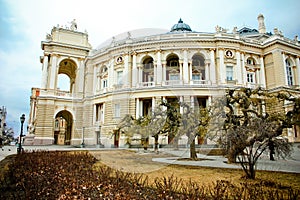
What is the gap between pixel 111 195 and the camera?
4.90 metres

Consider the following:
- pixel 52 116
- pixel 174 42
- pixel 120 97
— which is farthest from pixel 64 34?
pixel 120 97

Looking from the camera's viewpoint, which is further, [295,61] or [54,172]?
[295,61]

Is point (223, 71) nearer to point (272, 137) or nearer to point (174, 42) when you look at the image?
point (174, 42)

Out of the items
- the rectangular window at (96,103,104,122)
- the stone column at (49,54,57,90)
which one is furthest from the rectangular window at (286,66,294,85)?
the stone column at (49,54,57,90)

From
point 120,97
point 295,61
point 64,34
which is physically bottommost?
point 120,97

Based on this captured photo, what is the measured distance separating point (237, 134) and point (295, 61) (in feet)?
116

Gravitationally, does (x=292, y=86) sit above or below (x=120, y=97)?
above

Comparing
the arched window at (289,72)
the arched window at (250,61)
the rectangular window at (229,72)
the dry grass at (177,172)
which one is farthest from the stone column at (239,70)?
the dry grass at (177,172)

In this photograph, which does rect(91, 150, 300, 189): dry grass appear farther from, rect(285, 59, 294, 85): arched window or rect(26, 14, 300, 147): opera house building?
rect(285, 59, 294, 85): arched window

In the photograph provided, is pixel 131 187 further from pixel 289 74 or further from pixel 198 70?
pixel 289 74

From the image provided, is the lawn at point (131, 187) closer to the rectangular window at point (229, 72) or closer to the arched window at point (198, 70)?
the arched window at point (198, 70)

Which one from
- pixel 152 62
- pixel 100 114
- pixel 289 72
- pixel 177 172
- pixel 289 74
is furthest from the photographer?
pixel 289 72

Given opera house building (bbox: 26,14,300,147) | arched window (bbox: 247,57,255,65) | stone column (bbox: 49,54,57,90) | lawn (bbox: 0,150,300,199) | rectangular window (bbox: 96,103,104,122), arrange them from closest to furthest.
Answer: lawn (bbox: 0,150,300,199), rectangular window (bbox: 96,103,104,122), opera house building (bbox: 26,14,300,147), arched window (bbox: 247,57,255,65), stone column (bbox: 49,54,57,90)

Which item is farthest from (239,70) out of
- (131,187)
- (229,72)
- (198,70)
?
(131,187)
